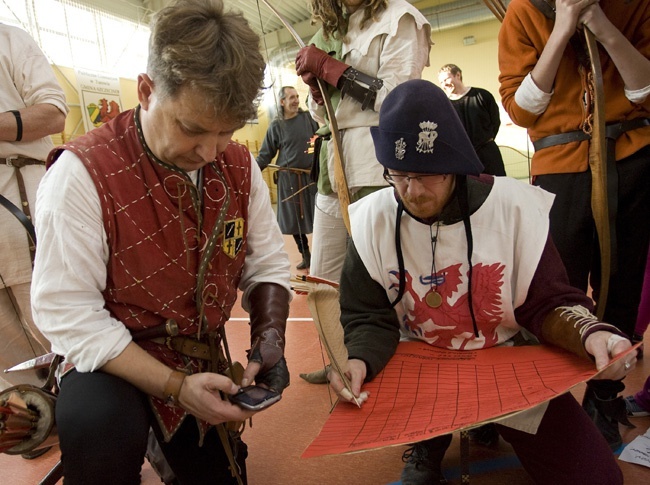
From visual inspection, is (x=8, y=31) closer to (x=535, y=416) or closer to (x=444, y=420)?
(x=444, y=420)

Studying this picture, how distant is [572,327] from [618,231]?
518 millimetres

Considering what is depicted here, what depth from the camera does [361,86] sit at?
5.20 ft

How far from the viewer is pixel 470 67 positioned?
28.3 ft

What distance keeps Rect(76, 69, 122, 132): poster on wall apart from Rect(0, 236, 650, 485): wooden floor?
6295 millimetres

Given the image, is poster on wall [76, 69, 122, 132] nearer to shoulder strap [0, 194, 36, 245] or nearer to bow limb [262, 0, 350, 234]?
shoulder strap [0, 194, 36, 245]

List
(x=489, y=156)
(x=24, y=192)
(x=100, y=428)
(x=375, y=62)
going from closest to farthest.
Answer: (x=100, y=428)
(x=24, y=192)
(x=375, y=62)
(x=489, y=156)

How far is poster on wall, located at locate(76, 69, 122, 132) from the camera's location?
6.85 m

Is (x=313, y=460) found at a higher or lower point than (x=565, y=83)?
lower

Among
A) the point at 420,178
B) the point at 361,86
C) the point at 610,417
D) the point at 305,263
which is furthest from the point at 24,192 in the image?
the point at 305,263

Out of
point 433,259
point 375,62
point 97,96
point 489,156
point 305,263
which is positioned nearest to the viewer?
point 433,259

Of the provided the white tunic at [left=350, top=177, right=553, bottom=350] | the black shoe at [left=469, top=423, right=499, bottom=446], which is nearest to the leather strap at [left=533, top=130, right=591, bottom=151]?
the white tunic at [left=350, top=177, right=553, bottom=350]

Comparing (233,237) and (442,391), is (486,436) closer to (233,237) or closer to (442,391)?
(442,391)

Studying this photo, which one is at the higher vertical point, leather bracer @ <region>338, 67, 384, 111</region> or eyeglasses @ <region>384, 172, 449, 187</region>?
leather bracer @ <region>338, 67, 384, 111</region>

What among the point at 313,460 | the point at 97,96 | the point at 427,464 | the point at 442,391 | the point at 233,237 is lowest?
the point at 313,460
